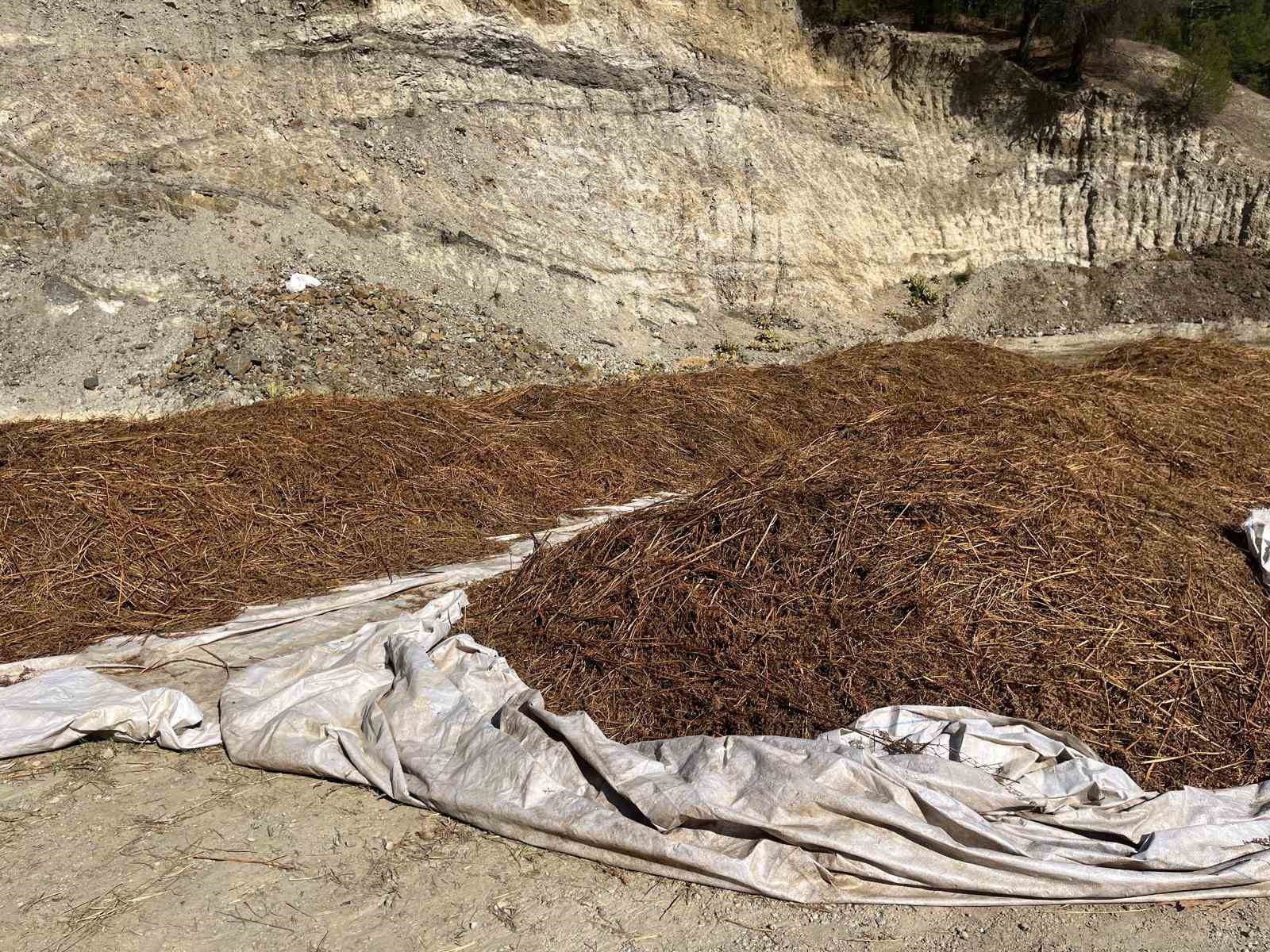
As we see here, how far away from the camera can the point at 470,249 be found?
1102cm

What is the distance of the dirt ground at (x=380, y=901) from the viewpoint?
8.38ft

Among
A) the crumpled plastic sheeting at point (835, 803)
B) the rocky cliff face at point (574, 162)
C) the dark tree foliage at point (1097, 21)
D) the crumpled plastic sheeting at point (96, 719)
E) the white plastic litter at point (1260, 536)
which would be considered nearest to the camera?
the crumpled plastic sheeting at point (835, 803)

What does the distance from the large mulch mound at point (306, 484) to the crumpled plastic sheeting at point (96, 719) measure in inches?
26.9

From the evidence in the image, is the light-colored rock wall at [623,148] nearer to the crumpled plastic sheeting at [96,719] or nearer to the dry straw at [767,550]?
the dry straw at [767,550]

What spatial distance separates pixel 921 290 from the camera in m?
14.1

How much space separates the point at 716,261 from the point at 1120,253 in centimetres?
687

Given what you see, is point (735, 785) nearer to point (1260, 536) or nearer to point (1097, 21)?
point (1260, 536)

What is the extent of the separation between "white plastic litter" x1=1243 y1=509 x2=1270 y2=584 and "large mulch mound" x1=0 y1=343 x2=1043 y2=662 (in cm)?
215

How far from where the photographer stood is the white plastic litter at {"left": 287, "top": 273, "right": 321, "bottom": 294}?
30.9ft

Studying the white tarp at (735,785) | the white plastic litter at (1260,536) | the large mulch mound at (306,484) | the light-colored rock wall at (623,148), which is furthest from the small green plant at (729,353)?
the white tarp at (735,785)

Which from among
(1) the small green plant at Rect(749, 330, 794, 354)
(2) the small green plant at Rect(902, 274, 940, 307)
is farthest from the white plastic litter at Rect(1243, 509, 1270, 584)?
(2) the small green plant at Rect(902, 274, 940, 307)

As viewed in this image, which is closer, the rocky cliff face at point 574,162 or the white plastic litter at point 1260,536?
the white plastic litter at point 1260,536

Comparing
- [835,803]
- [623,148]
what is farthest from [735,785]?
[623,148]

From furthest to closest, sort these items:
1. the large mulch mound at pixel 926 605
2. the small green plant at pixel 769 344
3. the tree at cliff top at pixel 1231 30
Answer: the tree at cliff top at pixel 1231 30 → the small green plant at pixel 769 344 → the large mulch mound at pixel 926 605
